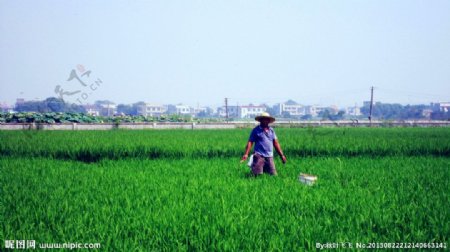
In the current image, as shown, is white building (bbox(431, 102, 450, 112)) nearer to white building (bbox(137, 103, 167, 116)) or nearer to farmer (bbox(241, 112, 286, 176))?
white building (bbox(137, 103, 167, 116))

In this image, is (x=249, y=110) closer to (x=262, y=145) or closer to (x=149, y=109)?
(x=149, y=109)

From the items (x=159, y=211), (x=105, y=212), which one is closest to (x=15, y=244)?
(x=105, y=212)

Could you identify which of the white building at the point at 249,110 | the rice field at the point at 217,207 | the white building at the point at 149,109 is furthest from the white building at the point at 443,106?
the rice field at the point at 217,207

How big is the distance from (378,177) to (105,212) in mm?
5017

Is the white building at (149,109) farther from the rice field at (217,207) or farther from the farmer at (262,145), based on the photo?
the farmer at (262,145)

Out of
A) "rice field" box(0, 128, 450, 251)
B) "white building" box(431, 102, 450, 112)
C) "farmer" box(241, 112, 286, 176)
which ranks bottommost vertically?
"rice field" box(0, 128, 450, 251)

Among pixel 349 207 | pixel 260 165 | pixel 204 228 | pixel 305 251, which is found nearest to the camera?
pixel 305 251

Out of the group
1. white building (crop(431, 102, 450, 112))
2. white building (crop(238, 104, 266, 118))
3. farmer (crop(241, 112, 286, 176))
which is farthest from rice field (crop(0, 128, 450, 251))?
white building (crop(238, 104, 266, 118))

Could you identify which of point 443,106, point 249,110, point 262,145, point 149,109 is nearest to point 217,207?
point 262,145

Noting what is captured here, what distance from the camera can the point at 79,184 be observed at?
562 cm

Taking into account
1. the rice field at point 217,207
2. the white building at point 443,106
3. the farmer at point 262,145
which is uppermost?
the white building at point 443,106

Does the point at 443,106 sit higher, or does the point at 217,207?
the point at 443,106

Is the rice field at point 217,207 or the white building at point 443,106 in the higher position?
the white building at point 443,106

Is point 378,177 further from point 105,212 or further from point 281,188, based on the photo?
point 105,212
